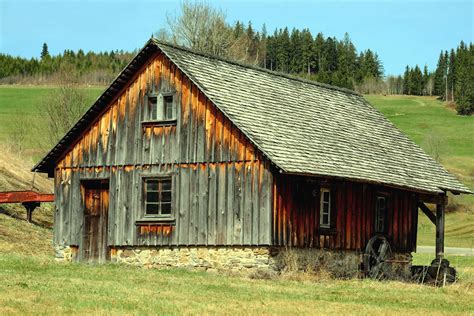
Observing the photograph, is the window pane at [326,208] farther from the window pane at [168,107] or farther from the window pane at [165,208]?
the window pane at [168,107]

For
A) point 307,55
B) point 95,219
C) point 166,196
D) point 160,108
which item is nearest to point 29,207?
point 95,219

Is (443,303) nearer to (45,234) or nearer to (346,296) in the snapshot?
(346,296)

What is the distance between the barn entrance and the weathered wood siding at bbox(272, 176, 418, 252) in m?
6.42

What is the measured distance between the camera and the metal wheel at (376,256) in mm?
28375

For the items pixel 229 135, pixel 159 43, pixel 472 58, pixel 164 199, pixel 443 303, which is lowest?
pixel 443 303

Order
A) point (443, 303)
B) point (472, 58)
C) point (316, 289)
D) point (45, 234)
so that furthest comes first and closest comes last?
point (472, 58) < point (45, 234) < point (316, 289) < point (443, 303)

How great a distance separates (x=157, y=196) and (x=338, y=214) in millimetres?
5538

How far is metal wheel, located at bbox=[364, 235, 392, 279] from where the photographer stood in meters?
28.4

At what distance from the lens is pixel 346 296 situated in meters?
20.3

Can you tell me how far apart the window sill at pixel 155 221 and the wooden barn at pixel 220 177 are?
0.04 meters

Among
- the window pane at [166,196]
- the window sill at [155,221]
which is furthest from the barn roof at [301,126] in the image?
the window sill at [155,221]

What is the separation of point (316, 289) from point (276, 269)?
3561mm

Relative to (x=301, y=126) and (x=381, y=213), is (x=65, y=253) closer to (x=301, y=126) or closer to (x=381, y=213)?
(x=301, y=126)

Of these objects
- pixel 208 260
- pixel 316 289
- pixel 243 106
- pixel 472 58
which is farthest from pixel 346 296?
pixel 472 58
